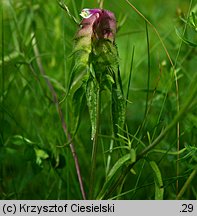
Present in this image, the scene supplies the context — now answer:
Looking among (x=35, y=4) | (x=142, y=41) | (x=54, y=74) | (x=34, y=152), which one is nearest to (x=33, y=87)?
(x=54, y=74)

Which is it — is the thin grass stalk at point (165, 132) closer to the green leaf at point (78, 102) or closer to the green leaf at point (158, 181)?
the green leaf at point (158, 181)

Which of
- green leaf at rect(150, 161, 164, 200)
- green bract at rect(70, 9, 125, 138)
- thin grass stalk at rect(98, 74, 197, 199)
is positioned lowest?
green leaf at rect(150, 161, 164, 200)

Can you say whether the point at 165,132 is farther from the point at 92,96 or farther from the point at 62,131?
the point at 62,131

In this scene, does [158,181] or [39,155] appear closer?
→ [158,181]

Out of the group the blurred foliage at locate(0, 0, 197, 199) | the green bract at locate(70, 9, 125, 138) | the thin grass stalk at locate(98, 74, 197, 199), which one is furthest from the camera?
the blurred foliage at locate(0, 0, 197, 199)

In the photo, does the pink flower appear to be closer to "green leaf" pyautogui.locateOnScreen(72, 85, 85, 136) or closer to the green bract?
the green bract

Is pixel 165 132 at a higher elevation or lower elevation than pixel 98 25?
lower

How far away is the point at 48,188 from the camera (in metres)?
1.42

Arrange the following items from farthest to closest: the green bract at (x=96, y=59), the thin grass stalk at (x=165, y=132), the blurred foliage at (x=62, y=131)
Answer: the blurred foliage at (x=62, y=131) < the green bract at (x=96, y=59) < the thin grass stalk at (x=165, y=132)

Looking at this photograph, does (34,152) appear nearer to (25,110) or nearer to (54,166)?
(54,166)

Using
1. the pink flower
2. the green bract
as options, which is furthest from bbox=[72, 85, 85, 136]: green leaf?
the pink flower

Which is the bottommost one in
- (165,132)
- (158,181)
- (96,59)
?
(158,181)

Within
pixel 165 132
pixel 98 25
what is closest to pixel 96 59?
pixel 98 25

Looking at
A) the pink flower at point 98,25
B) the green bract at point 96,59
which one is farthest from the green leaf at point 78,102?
the pink flower at point 98,25
